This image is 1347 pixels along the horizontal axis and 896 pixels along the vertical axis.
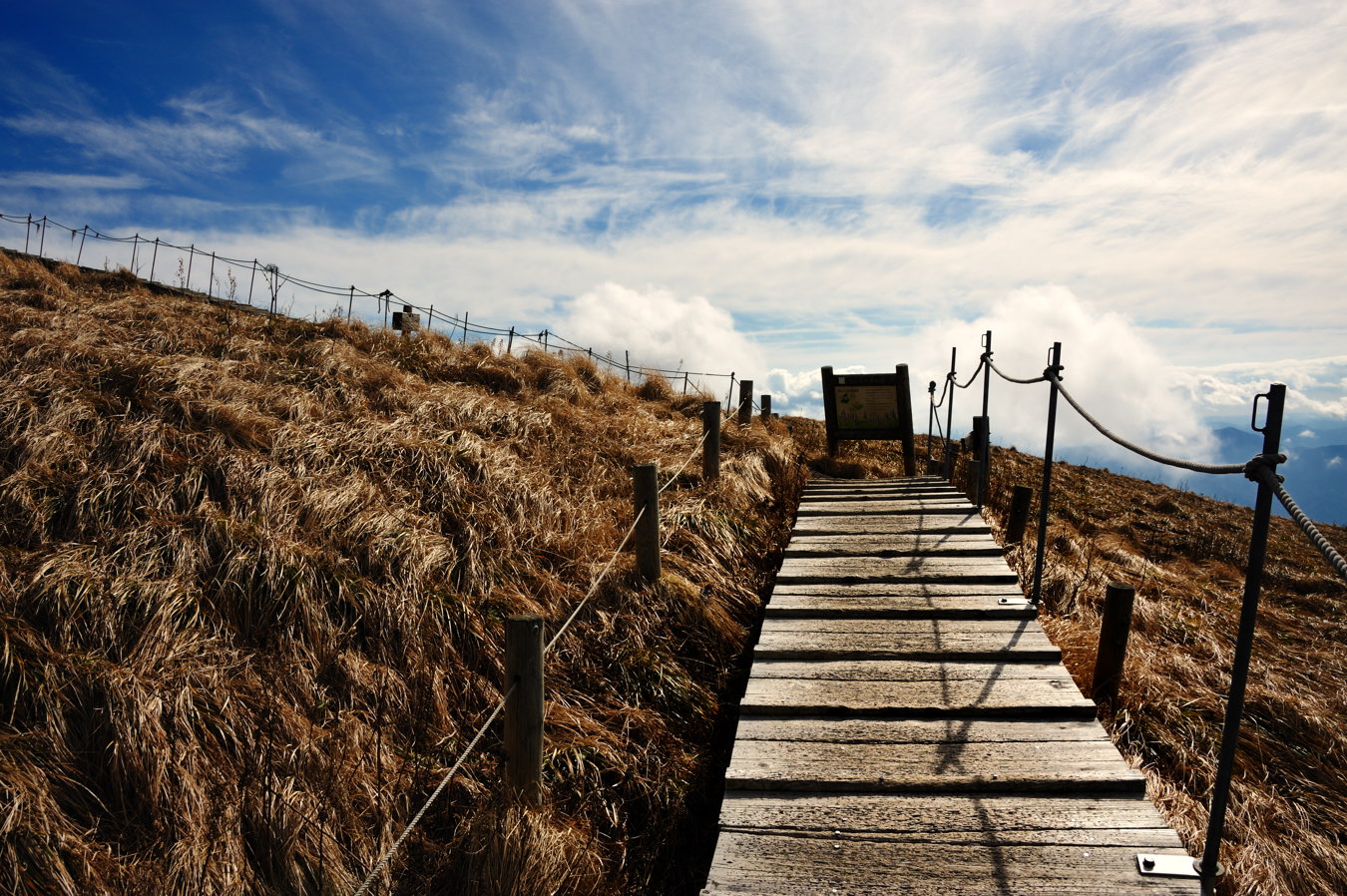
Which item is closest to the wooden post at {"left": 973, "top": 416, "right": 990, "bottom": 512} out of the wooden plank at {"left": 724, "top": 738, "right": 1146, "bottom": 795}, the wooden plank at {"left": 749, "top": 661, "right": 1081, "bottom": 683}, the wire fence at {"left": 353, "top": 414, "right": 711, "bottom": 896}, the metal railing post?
the metal railing post

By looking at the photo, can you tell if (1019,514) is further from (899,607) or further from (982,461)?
(899,607)

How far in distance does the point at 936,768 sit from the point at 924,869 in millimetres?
639

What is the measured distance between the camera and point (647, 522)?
5.95 meters

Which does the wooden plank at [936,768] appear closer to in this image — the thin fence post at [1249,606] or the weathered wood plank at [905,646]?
the thin fence post at [1249,606]

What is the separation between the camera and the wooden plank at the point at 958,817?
10.0ft

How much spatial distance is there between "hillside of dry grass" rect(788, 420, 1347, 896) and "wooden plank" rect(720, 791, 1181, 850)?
0.84 m

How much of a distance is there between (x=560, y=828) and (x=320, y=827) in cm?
132

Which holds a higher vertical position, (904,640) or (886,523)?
(886,523)

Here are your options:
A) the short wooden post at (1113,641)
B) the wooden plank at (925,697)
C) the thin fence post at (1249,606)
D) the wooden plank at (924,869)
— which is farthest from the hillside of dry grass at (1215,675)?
the thin fence post at (1249,606)

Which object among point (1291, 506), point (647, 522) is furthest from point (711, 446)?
point (1291, 506)

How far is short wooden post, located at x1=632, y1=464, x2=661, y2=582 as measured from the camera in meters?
5.84

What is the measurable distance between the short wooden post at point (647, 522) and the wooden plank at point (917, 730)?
86.7 inches

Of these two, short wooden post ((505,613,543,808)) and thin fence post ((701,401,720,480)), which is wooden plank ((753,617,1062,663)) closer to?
short wooden post ((505,613,543,808))

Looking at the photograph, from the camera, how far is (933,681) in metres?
4.27
